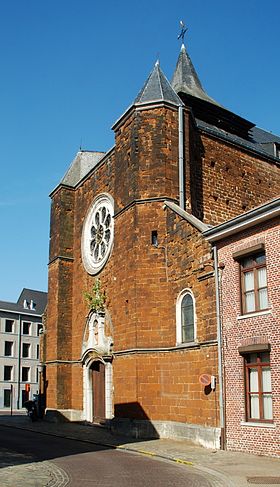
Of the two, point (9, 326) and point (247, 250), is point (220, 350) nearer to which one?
point (247, 250)

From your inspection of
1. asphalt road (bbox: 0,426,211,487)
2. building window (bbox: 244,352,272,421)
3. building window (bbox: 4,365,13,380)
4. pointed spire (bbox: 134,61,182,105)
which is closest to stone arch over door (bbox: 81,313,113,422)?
asphalt road (bbox: 0,426,211,487)

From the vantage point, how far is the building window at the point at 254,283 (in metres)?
15.2

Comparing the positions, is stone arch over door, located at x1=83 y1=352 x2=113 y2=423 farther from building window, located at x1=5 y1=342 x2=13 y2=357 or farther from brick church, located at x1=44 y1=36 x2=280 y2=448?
building window, located at x1=5 y1=342 x2=13 y2=357

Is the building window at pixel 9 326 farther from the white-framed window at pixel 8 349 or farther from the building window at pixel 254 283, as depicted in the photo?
the building window at pixel 254 283

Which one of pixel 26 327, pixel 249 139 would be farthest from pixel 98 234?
pixel 26 327

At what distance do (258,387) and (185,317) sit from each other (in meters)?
4.42

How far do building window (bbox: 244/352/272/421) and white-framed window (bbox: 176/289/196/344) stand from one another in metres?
3.00

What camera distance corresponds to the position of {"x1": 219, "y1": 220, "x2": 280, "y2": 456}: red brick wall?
1419 centimetres

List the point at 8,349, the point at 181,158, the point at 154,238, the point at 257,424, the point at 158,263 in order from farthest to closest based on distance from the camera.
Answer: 1. the point at 8,349
2. the point at 181,158
3. the point at 154,238
4. the point at 158,263
5. the point at 257,424

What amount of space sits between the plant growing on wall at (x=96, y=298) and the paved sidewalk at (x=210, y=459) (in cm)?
517

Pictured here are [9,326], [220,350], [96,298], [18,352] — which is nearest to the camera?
[220,350]

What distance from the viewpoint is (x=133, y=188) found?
2117 cm

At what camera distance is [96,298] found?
2450cm

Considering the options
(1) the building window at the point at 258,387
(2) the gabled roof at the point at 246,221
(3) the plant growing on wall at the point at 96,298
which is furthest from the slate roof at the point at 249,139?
(1) the building window at the point at 258,387
